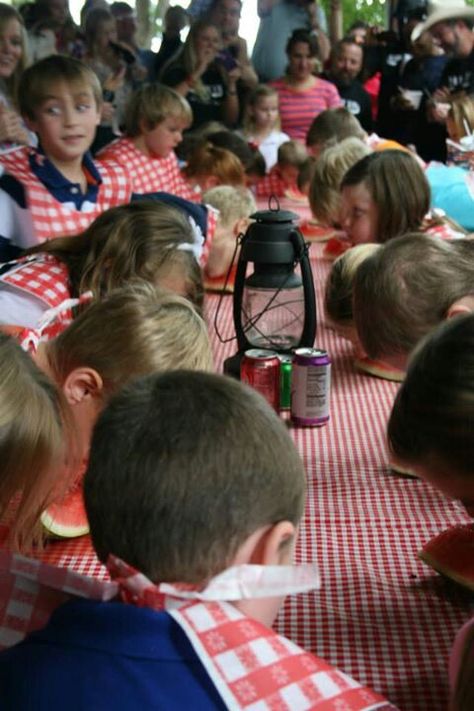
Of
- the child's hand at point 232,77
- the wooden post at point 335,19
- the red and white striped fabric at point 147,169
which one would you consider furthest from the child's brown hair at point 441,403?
the wooden post at point 335,19

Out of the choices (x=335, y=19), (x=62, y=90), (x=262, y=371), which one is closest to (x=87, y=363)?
(x=262, y=371)

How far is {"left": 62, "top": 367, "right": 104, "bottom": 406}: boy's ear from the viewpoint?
126cm

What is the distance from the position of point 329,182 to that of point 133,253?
52.9 inches

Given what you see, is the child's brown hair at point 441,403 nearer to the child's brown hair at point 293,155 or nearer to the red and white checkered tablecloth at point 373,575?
the red and white checkered tablecloth at point 373,575

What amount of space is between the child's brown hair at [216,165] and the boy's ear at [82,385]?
7.36ft

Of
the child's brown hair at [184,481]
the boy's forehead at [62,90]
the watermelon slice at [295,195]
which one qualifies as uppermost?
the boy's forehead at [62,90]

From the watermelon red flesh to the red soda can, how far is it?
1.54 feet

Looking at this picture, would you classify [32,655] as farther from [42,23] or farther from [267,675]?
[42,23]

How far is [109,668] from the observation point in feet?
2.16

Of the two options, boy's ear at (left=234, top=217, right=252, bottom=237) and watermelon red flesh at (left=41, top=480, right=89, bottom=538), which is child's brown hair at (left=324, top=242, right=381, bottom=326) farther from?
watermelon red flesh at (left=41, top=480, right=89, bottom=538)

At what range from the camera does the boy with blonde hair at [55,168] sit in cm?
239

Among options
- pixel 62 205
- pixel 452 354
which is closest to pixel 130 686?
pixel 452 354

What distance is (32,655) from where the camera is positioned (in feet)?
Answer: 2.23

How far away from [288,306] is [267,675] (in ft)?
3.82
